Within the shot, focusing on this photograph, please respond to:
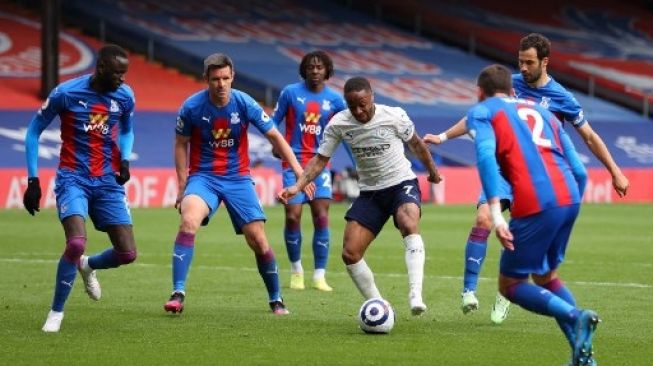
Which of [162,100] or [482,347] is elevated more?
[482,347]

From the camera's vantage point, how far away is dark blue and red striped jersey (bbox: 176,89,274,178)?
12.1m

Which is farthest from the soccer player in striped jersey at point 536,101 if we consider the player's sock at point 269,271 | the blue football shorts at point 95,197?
the blue football shorts at point 95,197

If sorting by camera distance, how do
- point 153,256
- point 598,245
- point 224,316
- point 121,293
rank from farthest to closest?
point 598,245 < point 153,256 < point 121,293 < point 224,316

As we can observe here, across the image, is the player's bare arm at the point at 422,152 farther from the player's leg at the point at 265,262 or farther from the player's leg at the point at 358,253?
the player's leg at the point at 265,262

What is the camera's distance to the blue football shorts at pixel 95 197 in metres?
11.4

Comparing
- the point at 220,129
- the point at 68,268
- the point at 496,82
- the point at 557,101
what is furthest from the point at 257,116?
the point at 496,82

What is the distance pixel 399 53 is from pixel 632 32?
11.9m

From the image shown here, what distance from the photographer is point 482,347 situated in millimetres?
10000

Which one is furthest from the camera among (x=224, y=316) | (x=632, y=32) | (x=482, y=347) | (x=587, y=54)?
(x=632, y=32)

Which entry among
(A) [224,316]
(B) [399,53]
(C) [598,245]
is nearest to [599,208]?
(C) [598,245]

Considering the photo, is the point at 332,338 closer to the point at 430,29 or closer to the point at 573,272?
the point at 573,272

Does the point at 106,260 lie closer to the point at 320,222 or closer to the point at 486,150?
the point at 320,222

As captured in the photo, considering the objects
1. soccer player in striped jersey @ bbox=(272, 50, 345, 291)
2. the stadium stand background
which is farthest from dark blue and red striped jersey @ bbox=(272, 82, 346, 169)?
the stadium stand background

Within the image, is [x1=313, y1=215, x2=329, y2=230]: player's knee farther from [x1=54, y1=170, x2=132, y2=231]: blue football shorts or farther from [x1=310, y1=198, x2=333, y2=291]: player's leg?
[x1=54, y1=170, x2=132, y2=231]: blue football shorts
